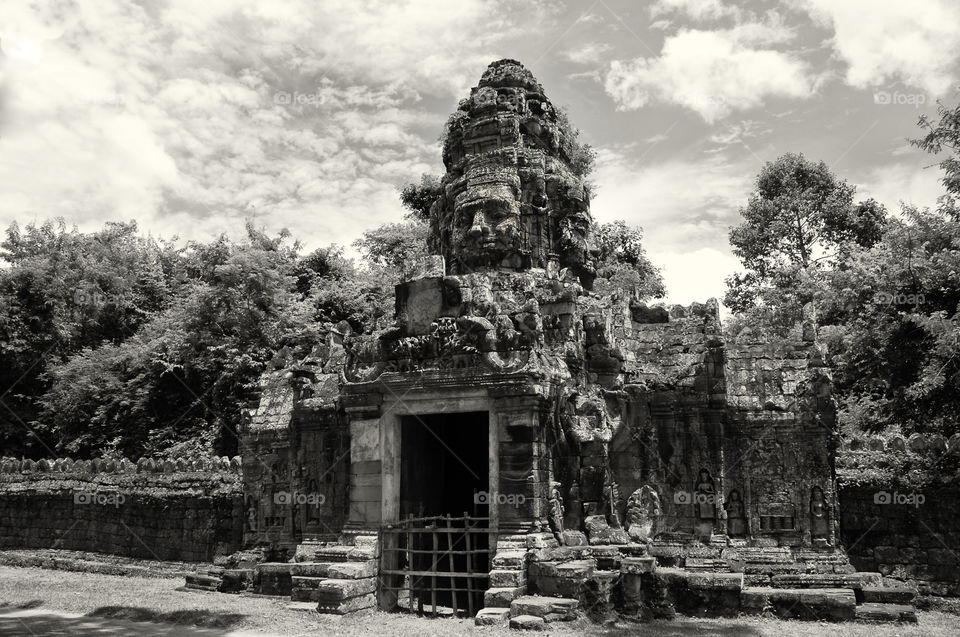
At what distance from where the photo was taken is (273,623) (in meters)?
10.3

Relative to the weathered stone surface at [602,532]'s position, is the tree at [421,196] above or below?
above

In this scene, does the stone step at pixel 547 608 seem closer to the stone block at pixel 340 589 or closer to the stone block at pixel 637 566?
the stone block at pixel 637 566

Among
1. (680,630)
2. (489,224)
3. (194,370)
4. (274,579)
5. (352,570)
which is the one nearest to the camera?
(680,630)

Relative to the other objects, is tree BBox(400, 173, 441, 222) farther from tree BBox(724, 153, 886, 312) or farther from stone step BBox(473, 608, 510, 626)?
stone step BBox(473, 608, 510, 626)

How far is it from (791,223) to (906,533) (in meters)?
19.3

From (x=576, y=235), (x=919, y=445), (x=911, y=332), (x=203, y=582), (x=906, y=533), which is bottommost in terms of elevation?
(x=203, y=582)

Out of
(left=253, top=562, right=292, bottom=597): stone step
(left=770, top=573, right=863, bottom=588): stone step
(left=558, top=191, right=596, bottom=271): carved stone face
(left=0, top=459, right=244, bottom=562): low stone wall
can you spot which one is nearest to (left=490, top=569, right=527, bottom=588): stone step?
(left=770, top=573, right=863, bottom=588): stone step

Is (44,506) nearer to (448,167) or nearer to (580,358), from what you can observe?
(448,167)

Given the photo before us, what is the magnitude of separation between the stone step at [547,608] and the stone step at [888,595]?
4392 millimetres
